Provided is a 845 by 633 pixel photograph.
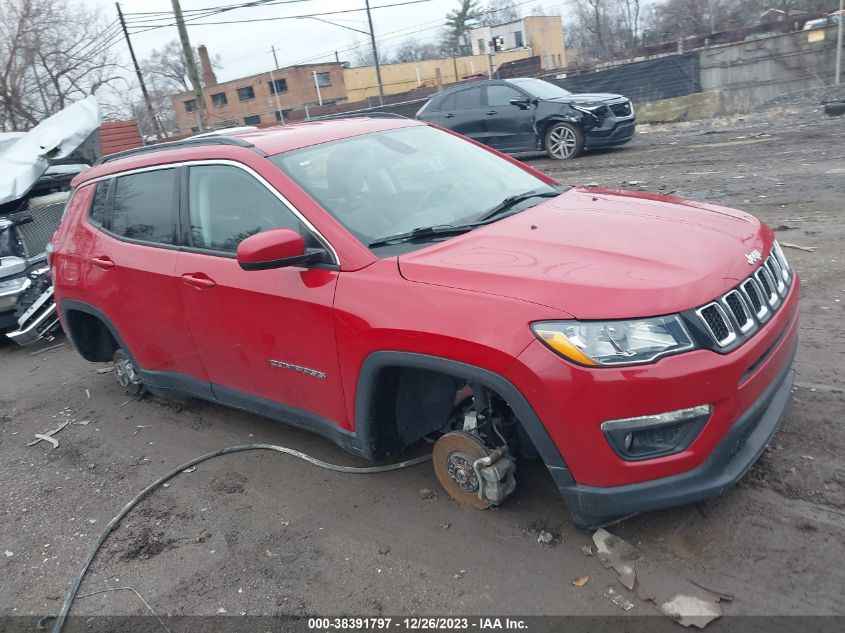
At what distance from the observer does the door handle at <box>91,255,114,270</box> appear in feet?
14.9

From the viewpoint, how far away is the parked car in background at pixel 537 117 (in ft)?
45.2

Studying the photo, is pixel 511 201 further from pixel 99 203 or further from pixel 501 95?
pixel 501 95

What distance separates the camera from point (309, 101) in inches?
2574

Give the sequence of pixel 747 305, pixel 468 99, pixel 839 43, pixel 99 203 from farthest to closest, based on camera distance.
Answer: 1. pixel 839 43
2. pixel 468 99
3. pixel 99 203
4. pixel 747 305

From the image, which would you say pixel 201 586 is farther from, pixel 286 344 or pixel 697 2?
pixel 697 2

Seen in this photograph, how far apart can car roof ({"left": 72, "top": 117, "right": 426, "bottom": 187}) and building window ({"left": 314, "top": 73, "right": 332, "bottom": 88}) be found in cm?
6494

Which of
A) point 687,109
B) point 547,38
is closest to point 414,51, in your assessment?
point 547,38

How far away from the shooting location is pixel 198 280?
3.88 metres

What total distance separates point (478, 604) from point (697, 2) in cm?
6227

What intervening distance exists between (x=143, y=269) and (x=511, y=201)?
2.25m

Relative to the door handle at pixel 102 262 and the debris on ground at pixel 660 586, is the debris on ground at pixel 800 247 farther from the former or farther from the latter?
the door handle at pixel 102 262

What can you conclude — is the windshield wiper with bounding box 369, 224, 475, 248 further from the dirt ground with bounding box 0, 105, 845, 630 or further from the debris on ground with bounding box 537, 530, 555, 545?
the debris on ground with bounding box 537, 530, 555, 545

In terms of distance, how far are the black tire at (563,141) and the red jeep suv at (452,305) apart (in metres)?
10.1

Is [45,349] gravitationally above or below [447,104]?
below
